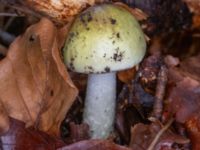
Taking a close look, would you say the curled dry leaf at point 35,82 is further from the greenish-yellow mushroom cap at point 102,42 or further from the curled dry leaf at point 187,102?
the curled dry leaf at point 187,102

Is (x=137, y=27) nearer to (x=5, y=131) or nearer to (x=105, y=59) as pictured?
(x=105, y=59)

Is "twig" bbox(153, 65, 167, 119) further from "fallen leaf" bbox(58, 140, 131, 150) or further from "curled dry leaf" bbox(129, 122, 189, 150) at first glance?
"fallen leaf" bbox(58, 140, 131, 150)

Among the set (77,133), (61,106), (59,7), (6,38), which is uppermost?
(59,7)

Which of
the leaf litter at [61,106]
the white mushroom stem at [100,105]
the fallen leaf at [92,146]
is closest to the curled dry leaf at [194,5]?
the leaf litter at [61,106]

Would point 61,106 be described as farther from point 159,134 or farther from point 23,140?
point 159,134

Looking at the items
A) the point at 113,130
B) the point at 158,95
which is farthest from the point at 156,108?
the point at 113,130

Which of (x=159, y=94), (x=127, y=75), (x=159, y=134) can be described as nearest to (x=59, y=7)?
(x=127, y=75)
